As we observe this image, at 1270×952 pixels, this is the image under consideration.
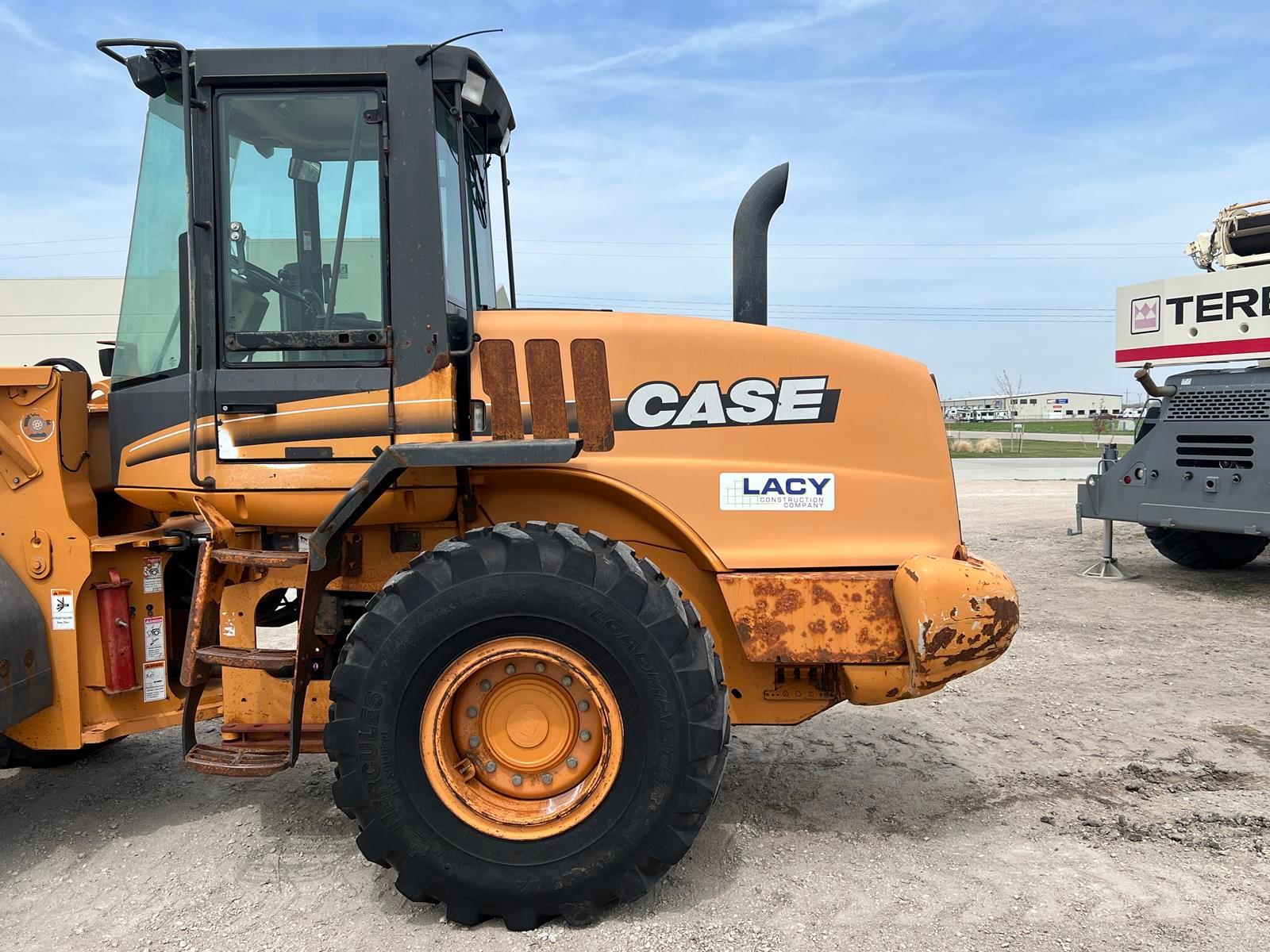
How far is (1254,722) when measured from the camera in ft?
16.4

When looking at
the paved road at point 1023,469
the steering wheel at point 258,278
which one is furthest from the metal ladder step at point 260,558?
the paved road at point 1023,469

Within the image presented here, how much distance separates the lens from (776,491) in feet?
10.8

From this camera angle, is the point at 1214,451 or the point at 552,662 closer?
the point at 552,662

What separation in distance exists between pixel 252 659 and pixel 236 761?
351 mm

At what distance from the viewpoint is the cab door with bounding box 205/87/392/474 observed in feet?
10.4

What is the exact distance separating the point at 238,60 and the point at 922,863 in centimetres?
374

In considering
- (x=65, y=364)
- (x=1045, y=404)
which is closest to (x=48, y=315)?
(x=65, y=364)

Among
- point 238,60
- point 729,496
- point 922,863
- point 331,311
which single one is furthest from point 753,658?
point 238,60

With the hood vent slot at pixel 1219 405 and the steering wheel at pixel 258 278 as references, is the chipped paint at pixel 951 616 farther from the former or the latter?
the hood vent slot at pixel 1219 405

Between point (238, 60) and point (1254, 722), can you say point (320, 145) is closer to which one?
point (238, 60)

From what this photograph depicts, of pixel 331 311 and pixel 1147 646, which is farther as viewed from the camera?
pixel 1147 646

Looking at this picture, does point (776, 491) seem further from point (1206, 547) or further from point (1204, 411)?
point (1206, 547)

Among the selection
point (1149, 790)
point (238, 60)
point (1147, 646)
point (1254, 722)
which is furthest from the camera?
point (1147, 646)

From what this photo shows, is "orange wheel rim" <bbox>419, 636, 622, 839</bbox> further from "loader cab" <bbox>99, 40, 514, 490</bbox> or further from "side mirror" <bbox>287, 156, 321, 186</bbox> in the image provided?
"side mirror" <bbox>287, 156, 321, 186</bbox>
